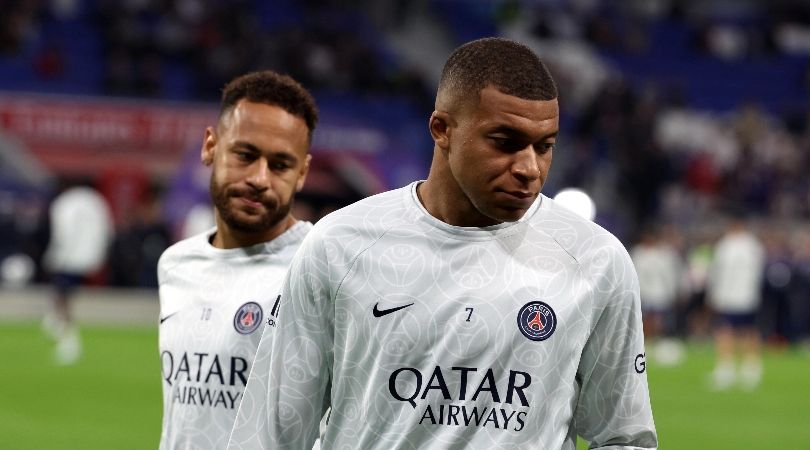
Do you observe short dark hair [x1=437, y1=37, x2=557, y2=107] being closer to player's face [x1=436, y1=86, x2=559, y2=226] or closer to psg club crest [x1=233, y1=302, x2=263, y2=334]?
player's face [x1=436, y1=86, x2=559, y2=226]

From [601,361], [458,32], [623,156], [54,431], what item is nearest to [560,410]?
[601,361]

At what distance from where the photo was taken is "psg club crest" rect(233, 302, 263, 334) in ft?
14.0

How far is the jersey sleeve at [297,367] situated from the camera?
3.20 m

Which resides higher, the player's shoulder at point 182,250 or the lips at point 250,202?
the lips at point 250,202

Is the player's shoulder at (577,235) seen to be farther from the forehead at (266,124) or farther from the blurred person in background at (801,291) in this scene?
the blurred person in background at (801,291)

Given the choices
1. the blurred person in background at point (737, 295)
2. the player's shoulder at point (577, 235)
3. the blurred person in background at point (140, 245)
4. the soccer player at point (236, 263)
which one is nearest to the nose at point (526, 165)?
the player's shoulder at point (577, 235)

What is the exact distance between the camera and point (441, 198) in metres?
3.21

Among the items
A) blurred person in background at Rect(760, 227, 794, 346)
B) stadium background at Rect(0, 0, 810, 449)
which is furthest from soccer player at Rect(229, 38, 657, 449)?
blurred person in background at Rect(760, 227, 794, 346)

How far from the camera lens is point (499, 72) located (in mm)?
3057

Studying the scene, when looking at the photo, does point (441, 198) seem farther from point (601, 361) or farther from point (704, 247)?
point (704, 247)

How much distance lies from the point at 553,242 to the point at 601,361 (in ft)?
0.97

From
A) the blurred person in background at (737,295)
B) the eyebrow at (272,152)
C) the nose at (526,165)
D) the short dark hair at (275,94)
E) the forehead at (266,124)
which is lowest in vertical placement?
the nose at (526,165)

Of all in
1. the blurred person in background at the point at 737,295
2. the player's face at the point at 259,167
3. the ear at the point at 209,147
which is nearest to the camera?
the player's face at the point at 259,167

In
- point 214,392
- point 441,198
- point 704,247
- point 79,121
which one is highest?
point 79,121
